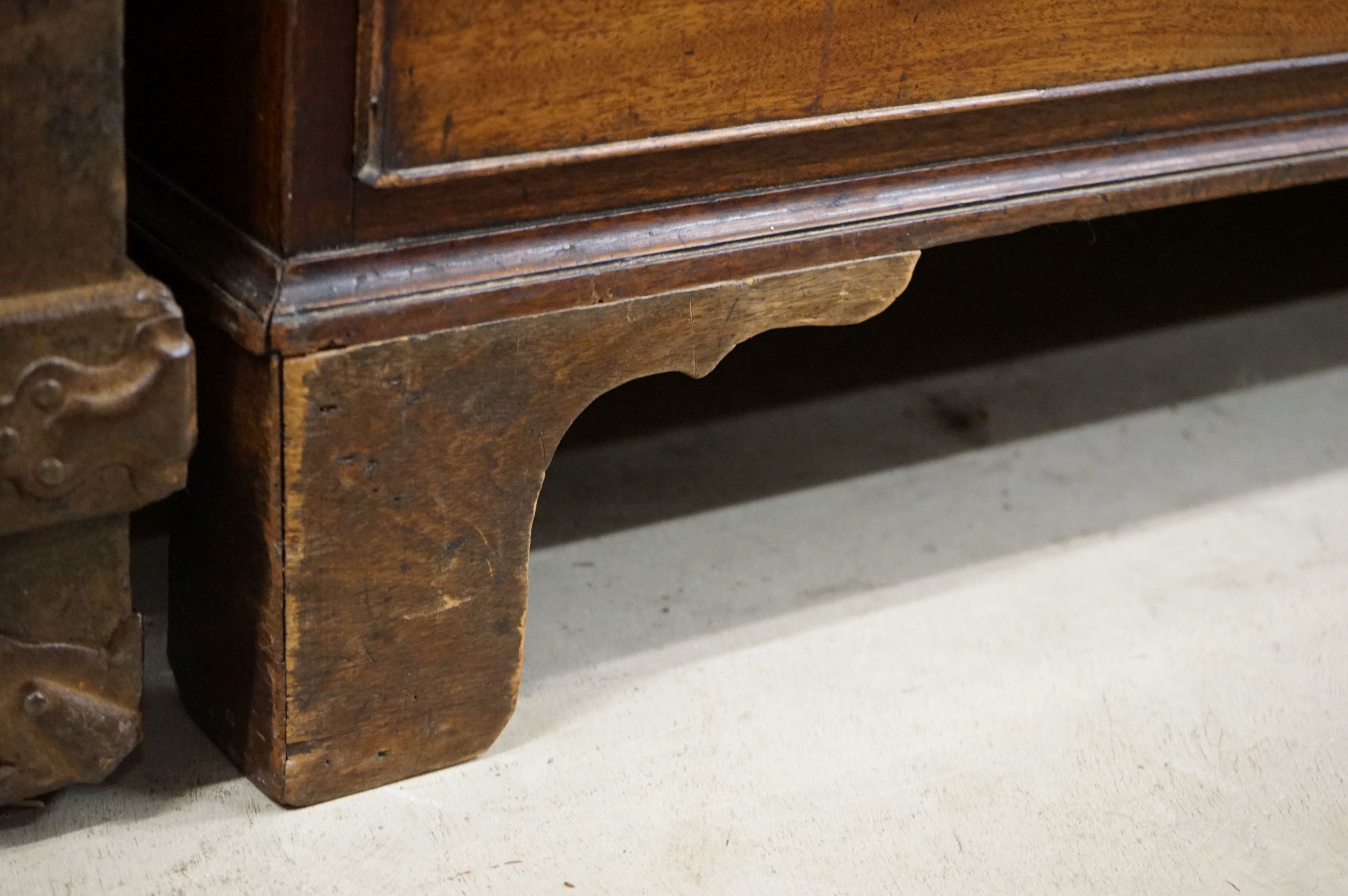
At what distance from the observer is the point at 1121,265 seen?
93.0 inches

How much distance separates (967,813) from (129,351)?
31.4 inches

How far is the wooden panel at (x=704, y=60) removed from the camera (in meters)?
1.08

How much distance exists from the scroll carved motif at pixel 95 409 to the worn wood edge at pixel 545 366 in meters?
0.09

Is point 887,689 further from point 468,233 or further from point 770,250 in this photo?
point 468,233

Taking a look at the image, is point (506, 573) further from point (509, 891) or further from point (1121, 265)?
point (1121, 265)

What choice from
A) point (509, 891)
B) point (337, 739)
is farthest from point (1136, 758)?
point (337, 739)

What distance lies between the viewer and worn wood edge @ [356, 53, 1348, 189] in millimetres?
1056

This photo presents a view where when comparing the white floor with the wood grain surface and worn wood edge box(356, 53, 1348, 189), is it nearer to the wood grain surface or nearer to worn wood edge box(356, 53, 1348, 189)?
the wood grain surface

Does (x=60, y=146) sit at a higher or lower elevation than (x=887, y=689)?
higher

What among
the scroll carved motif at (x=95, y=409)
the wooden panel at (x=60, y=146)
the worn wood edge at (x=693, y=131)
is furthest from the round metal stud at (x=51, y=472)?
the worn wood edge at (x=693, y=131)

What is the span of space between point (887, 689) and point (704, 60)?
25.7 inches

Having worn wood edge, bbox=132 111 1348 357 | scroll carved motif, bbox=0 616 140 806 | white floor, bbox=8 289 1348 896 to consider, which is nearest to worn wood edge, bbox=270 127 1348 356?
worn wood edge, bbox=132 111 1348 357

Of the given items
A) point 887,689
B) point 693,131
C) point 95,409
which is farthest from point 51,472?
point 887,689

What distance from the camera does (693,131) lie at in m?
1.22
